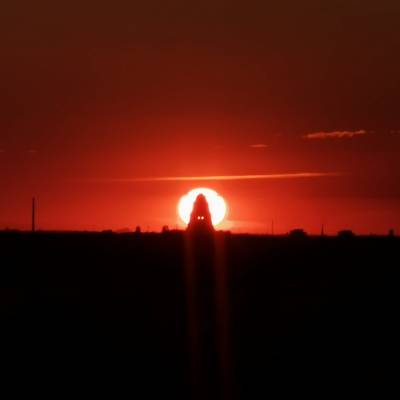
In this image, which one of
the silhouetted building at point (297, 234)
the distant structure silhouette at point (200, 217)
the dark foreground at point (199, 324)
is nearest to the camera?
the dark foreground at point (199, 324)

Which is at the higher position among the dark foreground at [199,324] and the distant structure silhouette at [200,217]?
the distant structure silhouette at [200,217]

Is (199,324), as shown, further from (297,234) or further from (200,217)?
(297,234)

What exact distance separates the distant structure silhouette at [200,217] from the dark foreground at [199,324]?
1.10 metres

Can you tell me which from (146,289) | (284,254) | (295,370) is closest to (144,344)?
(295,370)

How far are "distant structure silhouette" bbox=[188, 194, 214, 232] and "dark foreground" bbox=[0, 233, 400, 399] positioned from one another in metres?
1.10

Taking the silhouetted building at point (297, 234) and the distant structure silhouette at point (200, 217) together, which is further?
the silhouetted building at point (297, 234)

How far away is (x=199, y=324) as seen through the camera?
33.6m

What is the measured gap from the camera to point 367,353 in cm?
2819

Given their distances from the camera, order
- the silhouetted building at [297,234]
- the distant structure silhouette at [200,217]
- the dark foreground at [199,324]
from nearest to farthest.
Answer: the dark foreground at [199,324] → the distant structure silhouette at [200,217] → the silhouetted building at [297,234]

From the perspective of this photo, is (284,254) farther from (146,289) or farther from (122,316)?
(122,316)

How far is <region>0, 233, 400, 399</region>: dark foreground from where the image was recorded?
24828 mm

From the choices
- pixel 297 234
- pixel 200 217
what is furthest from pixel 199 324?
pixel 297 234

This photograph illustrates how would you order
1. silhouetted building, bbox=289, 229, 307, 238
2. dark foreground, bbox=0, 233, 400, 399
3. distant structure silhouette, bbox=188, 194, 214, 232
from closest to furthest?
dark foreground, bbox=0, 233, 400, 399, distant structure silhouette, bbox=188, 194, 214, 232, silhouetted building, bbox=289, 229, 307, 238

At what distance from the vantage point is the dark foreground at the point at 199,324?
81.5 ft
